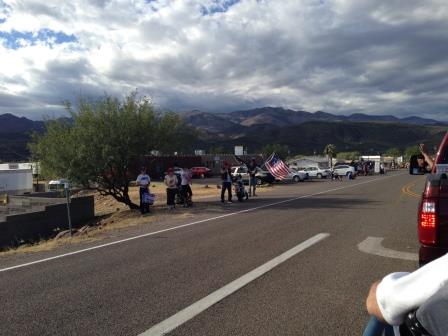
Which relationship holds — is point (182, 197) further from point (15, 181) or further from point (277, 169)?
point (277, 169)

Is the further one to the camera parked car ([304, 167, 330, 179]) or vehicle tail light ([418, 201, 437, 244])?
parked car ([304, 167, 330, 179])

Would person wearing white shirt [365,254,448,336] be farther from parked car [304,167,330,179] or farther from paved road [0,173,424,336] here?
parked car [304,167,330,179]

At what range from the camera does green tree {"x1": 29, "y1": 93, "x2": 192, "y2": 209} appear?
58.0 feet

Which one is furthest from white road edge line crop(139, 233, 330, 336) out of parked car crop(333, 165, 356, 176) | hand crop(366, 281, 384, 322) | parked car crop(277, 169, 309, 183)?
parked car crop(333, 165, 356, 176)

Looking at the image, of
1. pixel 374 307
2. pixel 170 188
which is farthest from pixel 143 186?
pixel 374 307

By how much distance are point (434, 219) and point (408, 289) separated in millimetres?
2678

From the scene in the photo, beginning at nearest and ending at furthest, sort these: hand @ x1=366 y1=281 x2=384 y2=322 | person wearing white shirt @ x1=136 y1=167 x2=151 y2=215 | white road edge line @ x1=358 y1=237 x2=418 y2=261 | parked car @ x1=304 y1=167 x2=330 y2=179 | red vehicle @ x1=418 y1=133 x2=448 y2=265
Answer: hand @ x1=366 y1=281 x2=384 y2=322
red vehicle @ x1=418 y1=133 x2=448 y2=265
white road edge line @ x1=358 y1=237 x2=418 y2=261
person wearing white shirt @ x1=136 y1=167 x2=151 y2=215
parked car @ x1=304 y1=167 x2=330 y2=179

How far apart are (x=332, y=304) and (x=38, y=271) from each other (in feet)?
15.3

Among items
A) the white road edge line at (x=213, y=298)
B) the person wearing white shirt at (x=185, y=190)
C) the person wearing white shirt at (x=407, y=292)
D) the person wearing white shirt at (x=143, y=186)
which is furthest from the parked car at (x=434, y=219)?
the person wearing white shirt at (x=185, y=190)

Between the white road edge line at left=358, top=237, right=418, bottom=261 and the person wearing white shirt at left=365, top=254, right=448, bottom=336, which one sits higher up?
the person wearing white shirt at left=365, top=254, right=448, bottom=336

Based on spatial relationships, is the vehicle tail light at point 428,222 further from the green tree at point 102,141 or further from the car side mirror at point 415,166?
the green tree at point 102,141

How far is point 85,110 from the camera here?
727 inches

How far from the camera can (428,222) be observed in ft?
14.8

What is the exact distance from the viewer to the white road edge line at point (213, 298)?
4653 millimetres
